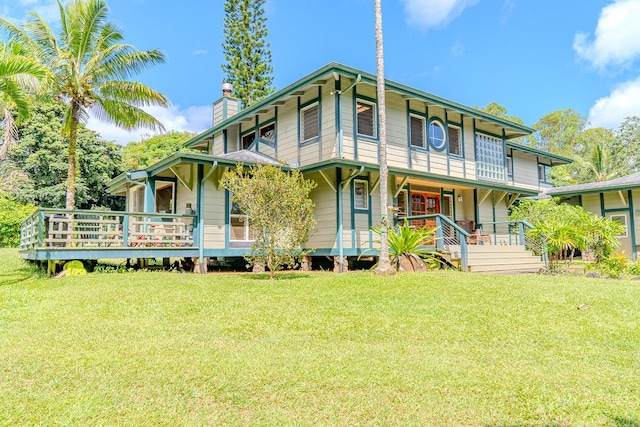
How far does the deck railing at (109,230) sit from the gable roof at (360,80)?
16.6ft

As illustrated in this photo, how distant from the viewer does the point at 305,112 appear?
570 inches

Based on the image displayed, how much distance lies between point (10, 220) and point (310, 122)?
2234 centimetres

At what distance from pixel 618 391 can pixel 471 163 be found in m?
14.2

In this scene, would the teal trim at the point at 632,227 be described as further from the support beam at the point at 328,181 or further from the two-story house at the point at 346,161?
the support beam at the point at 328,181

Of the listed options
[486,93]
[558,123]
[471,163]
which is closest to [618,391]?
[471,163]

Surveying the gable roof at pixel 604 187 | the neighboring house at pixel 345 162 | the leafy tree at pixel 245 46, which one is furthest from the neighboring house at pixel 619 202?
the leafy tree at pixel 245 46

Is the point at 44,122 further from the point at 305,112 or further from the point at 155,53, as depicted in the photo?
the point at 305,112

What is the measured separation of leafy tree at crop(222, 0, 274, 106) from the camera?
30000 mm

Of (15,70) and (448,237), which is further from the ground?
(15,70)

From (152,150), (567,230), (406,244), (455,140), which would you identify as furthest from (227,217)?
(152,150)

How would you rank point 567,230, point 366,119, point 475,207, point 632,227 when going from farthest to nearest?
point 632,227 → point 475,207 → point 366,119 → point 567,230

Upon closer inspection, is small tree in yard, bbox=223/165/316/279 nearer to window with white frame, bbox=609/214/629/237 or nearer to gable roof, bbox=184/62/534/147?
gable roof, bbox=184/62/534/147

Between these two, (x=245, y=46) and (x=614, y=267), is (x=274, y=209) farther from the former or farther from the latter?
(x=245, y=46)

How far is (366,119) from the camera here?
46.3ft
